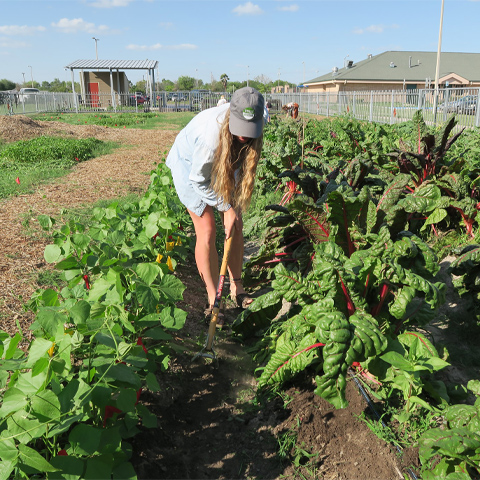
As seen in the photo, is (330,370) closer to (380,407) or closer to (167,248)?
(380,407)

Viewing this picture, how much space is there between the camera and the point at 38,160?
1023cm

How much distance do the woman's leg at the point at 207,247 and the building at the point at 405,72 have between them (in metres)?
50.8

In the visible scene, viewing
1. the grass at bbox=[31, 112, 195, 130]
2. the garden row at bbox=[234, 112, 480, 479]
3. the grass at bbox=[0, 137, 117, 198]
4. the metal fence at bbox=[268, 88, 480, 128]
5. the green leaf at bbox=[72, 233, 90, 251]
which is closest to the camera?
the garden row at bbox=[234, 112, 480, 479]

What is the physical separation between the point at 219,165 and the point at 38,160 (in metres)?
8.63

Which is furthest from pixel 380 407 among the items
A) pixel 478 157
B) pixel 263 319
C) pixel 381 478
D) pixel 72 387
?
pixel 478 157

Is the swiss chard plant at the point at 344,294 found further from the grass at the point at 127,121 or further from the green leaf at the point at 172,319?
the grass at the point at 127,121

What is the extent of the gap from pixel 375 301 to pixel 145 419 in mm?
1353

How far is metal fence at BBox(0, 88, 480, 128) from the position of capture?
593 inches

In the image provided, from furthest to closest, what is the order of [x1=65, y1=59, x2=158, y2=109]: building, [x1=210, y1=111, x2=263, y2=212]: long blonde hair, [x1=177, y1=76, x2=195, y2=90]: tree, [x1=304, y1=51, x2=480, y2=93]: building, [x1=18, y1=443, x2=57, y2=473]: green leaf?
[x1=177, y1=76, x2=195, y2=90]: tree
[x1=304, y1=51, x2=480, y2=93]: building
[x1=65, y1=59, x2=158, y2=109]: building
[x1=210, y1=111, x2=263, y2=212]: long blonde hair
[x1=18, y1=443, x2=57, y2=473]: green leaf

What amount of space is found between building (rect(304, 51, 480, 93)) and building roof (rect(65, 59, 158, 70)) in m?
23.1

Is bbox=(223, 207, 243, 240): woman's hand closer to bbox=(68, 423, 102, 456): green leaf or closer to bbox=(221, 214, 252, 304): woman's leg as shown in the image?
bbox=(221, 214, 252, 304): woman's leg

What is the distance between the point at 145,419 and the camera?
1.93m

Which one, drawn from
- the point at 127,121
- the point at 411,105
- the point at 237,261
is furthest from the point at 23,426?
the point at 127,121

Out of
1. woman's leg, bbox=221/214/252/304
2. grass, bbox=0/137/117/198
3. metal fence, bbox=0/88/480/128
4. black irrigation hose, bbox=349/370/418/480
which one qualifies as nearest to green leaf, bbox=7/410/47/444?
black irrigation hose, bbox=349/370/418/480
